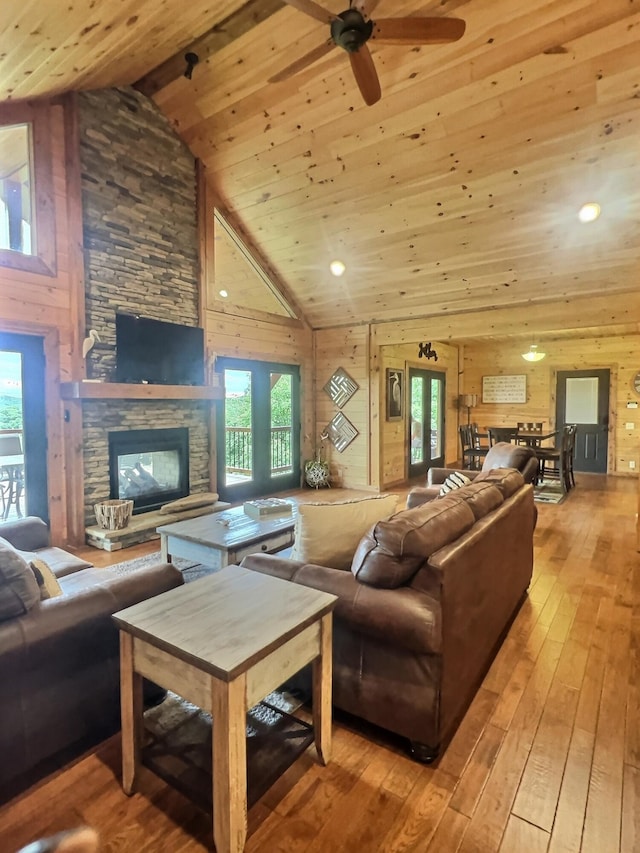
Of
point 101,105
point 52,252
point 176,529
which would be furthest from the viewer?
point 101,105

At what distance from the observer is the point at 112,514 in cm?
450

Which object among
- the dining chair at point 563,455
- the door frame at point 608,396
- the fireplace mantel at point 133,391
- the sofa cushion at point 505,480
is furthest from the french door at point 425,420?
the sofa cushion at point 505,480

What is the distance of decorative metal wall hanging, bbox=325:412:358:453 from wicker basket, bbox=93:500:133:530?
3593 millimetres

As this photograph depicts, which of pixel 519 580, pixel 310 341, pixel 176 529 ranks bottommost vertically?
pixel 519 580

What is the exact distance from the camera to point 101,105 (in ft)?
15.1

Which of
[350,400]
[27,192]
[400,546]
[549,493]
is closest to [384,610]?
[400,546]

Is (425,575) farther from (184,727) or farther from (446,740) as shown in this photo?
(184,727)

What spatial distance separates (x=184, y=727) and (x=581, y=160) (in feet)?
16.5

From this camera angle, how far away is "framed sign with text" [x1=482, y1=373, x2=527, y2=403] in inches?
376

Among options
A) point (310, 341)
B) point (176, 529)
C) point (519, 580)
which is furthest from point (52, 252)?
point (519, 580)

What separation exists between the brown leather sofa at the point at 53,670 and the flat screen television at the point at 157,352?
3388mm

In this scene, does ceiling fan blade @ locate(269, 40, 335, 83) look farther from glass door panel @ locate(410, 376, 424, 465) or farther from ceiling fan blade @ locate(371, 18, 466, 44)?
glass door panel @ locate(410, 376, 424, 465)

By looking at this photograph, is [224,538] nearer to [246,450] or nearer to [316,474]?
[246,450]

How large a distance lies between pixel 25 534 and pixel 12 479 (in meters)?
1.65
